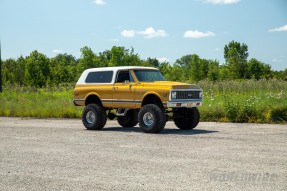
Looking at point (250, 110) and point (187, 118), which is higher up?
point (250, 110)

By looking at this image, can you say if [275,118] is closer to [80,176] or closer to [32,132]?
[32,132]

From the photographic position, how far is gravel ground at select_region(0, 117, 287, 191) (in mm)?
6426

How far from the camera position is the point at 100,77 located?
14.7 meters

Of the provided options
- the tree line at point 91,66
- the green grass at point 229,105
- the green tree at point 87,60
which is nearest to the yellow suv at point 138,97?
the green grass at point 229,105

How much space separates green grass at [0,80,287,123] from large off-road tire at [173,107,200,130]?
109 inches

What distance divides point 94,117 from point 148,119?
2.14 m

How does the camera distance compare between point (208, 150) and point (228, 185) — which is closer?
point (228, 185)

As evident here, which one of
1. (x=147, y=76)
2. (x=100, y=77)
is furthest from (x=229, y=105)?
(x=100, y=77)

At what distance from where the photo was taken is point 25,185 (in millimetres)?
6363

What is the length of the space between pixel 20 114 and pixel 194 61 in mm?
58217

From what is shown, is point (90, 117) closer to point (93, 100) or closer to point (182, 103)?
point (93, 100)

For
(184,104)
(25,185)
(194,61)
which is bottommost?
(25,185)

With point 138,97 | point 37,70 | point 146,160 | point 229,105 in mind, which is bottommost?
point 146,160

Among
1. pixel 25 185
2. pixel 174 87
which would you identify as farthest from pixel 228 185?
pixel 174 87
